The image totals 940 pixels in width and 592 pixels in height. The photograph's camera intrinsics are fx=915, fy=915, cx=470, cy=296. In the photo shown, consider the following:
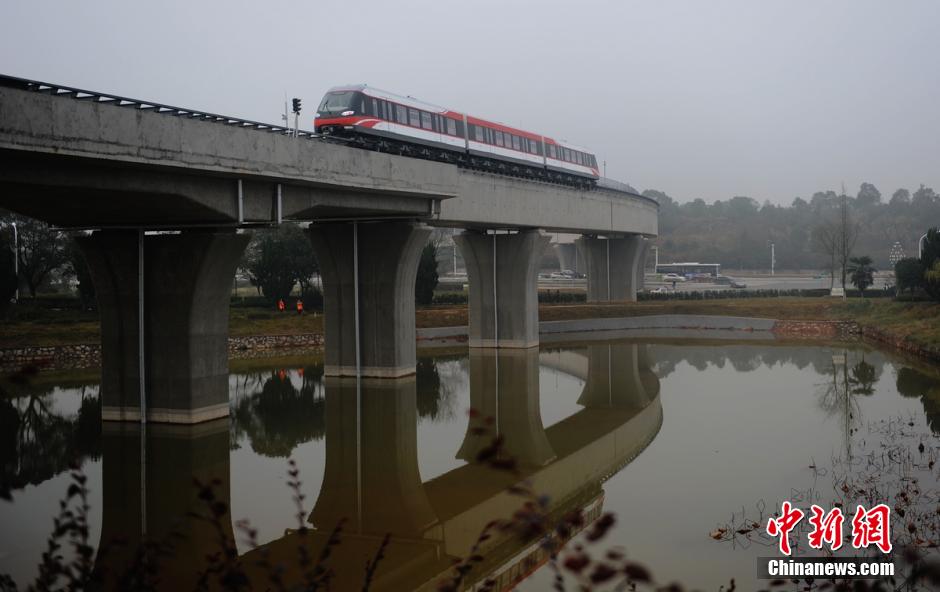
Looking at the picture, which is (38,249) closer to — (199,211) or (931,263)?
(199,211)

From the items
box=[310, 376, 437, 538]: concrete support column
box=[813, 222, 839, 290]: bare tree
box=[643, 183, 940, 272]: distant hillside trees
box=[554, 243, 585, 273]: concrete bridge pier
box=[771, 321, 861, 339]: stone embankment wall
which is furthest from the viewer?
box=[643, 183, 940, 272]: distant hillside trees

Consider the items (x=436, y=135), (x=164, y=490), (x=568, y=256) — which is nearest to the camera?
(x=164, y=490)

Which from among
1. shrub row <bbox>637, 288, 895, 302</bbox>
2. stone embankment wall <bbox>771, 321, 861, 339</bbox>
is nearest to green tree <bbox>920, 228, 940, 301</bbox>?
stone embankment wall <bbox>771, 321, 861, 339</bbox>

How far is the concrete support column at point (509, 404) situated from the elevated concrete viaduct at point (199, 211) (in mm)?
3469

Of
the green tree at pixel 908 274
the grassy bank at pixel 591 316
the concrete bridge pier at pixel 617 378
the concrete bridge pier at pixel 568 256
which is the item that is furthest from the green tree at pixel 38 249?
the concrete bridge pier at pixel 568 256

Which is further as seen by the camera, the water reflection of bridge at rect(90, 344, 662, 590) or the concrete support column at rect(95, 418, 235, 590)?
the water reflection of bridge at rect(90, 344, 662, 590)

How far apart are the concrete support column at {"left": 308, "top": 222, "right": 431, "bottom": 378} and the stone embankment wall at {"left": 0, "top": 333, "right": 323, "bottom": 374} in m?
8.00

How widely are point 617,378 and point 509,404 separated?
22.9ft

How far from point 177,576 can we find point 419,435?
10.1 m

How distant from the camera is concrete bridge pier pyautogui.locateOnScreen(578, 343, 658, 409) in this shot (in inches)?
1035

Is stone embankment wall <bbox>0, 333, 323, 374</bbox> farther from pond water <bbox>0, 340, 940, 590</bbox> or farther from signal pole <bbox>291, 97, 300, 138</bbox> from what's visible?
signal pole <bbox>291, 97, 300, 138</bbox>

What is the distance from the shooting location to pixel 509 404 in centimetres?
2528

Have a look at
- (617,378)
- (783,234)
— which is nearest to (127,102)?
(617,378)

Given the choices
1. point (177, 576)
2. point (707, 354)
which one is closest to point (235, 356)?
point (707, 354)
